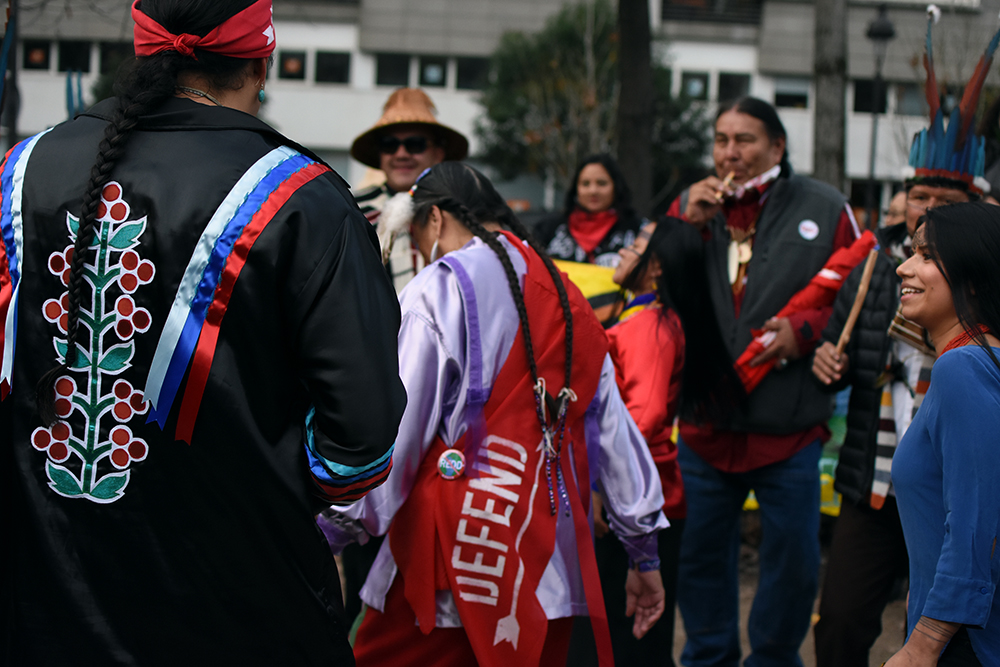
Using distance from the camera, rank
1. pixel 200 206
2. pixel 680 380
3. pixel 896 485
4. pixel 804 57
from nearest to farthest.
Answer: pixel 200 206 → pixel 896 485 → pixel 680 380 → pixel 804 57

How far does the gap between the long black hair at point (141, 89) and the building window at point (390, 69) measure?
91.3 ft

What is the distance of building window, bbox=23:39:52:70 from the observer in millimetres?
27219

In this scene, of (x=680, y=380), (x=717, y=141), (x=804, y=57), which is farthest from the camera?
(x=804, y=57)

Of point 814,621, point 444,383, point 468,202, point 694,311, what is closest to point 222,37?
point 444,383

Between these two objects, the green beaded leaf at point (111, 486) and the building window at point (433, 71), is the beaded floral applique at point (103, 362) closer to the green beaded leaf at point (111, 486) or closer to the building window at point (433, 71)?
the green beaded leaf at point (111, 486)

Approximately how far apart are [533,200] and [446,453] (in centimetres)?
2789

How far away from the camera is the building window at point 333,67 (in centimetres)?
2856

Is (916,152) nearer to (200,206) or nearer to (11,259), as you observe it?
(200,206)

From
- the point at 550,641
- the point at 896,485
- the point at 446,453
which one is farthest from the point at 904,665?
the point at 446,453

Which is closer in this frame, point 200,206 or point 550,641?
point 200,206

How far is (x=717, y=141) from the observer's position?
3.98 m

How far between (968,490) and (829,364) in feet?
4.61

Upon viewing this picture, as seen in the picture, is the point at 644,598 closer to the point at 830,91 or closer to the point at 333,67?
the point at 830,91

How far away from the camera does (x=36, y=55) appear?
89.6ft
